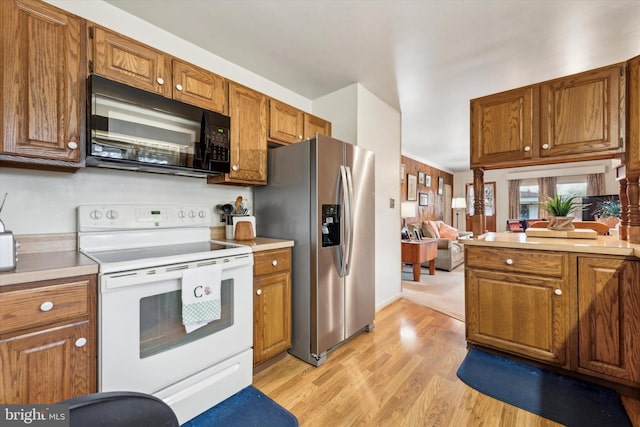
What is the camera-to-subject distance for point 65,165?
1.48 meters

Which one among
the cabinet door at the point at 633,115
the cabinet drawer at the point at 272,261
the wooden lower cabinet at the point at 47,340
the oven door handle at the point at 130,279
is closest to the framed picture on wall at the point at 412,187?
the cabinet door at the point at 633,115

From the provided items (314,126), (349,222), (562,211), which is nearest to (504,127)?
(562,211)

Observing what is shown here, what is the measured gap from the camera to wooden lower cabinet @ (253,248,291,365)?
187 centimetres

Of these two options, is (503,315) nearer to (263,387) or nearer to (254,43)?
(263,387)

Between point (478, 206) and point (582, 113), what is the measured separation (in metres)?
0.93

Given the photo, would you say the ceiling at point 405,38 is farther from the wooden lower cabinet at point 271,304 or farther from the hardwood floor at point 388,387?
the hardwood floor at point 388,387

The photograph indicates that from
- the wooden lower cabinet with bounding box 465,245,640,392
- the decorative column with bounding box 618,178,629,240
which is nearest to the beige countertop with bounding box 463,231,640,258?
the wooden lower cabinet with bounding box 465,245,640,392

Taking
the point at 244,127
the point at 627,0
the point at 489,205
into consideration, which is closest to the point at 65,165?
the point at 244,127

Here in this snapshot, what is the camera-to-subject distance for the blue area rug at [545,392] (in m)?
1.48

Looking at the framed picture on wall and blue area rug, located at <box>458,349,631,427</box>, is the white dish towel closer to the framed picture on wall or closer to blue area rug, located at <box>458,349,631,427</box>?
blue area rug, located at <box>458,349,631,427</box>

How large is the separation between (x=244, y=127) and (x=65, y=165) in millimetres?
1127

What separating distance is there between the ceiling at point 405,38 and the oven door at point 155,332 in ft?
5.52

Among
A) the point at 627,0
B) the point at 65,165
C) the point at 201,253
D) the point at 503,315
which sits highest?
the point at 627,0

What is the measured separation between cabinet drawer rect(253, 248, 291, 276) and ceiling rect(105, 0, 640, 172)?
1634 mm
